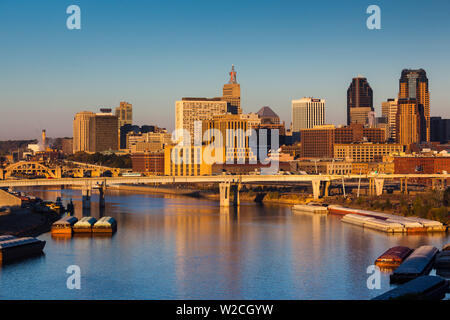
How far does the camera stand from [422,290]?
28.5 metres

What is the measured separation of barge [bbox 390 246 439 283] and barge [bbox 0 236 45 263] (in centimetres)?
1807

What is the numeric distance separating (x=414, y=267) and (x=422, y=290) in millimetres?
6180

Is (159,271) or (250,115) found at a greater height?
(250,115)

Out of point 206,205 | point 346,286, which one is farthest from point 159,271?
point 206,205

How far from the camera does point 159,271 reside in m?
36.7

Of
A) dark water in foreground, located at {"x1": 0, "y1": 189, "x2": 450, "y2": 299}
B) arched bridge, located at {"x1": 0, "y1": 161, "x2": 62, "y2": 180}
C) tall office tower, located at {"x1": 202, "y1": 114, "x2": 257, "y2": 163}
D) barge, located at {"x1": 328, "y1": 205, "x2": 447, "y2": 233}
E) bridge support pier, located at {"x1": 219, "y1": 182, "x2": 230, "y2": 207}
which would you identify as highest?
tall office tower, located at {"x1": 202, "y1": 114, "x2": 257, "y2": 163}

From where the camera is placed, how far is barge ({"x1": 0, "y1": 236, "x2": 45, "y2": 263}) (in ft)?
129

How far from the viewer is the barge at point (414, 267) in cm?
3362

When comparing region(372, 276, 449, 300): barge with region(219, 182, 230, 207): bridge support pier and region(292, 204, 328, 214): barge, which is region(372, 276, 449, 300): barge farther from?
region(219, 182, 230, 207): bridge support pier

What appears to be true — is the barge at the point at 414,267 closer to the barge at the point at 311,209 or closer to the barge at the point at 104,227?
the barge at the point at 104,227

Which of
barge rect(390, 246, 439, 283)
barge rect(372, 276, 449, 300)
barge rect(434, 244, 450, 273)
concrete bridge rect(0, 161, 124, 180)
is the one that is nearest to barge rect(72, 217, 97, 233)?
barge rect(390, 246, 439, 283)

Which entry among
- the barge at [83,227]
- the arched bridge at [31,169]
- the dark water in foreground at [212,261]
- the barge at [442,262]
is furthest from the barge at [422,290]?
the arched bridge at [31,169]
